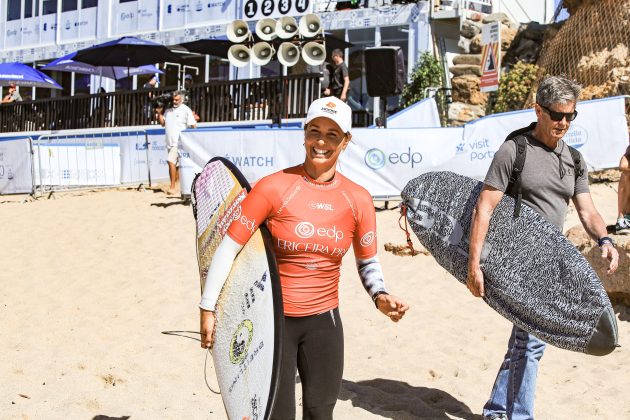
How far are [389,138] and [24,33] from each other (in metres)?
22.4

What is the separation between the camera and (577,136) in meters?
12.1

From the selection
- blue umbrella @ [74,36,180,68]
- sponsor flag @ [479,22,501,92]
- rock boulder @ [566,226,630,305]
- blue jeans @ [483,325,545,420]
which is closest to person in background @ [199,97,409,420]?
blue jeans @ [483,325,545,420]

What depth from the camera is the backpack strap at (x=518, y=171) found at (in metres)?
4.50

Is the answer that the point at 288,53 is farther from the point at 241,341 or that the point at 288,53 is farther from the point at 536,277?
the point at 241,341

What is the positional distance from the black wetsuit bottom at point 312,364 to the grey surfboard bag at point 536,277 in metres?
1.15

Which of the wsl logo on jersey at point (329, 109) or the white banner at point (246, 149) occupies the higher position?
the wsl logo on jersey at point (329, 109)

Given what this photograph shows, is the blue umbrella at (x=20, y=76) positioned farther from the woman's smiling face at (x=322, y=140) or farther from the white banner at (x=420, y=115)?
the woman's smiling face at (x=322, y=140)

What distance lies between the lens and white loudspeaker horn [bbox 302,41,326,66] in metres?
17.0

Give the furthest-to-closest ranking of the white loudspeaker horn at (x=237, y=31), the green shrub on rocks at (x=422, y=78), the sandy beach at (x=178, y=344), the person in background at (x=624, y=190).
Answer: the green shrub on rocks at (x=422, y=78) → the white loudspeaker horn at (x=237, y=31) → the person in background at (x=624, y=190) → the sandy beach at (x=178, y=344)

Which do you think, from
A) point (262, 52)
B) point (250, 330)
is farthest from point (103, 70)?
point (250, 330)

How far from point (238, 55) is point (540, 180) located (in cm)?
1417

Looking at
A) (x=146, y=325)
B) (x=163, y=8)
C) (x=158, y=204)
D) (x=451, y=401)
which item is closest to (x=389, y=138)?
(x=158, y=204)

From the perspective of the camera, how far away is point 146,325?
8312 mm

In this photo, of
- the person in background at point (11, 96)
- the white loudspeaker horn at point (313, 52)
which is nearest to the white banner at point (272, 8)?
the white loudspeaker horn at point (313, 52)
